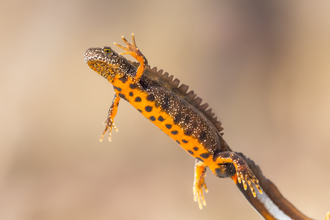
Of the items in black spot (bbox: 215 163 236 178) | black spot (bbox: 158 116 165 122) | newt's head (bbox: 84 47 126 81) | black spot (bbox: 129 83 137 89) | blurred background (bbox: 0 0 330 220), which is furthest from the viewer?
blurred background (bbox: 0 0 330 220)

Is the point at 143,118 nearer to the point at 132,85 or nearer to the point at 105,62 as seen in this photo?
the point at 132,85

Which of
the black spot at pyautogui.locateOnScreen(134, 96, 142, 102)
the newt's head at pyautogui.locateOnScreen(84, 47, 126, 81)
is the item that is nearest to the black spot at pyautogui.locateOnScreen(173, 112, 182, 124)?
the black spot at pyautogui.locateOnScreen(134, 96, 142, 102)

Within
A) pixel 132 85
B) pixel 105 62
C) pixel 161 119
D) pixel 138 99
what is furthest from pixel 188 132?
pixel 105 62

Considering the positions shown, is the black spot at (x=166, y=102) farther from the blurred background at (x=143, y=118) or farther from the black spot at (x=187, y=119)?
the blurred background at (x=143, y=118)

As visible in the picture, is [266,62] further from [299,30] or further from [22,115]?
[22,115]

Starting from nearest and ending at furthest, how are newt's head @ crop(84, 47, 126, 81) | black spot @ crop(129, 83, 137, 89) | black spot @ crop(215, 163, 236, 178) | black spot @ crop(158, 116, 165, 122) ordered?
newt's head @ crop(84, 47, 126, 81) → black spot @ crop(129, 83, 137, 89) → black spot @ crop(158, 116, 165, 122) → black spot @ crop(215, 163, 236, 178)

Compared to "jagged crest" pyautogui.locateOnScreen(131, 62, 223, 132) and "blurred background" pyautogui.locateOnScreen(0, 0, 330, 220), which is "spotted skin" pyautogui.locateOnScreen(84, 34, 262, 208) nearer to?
"jagged crest" pyautogui.locateOnScreen(131, 62, 223, 132)
